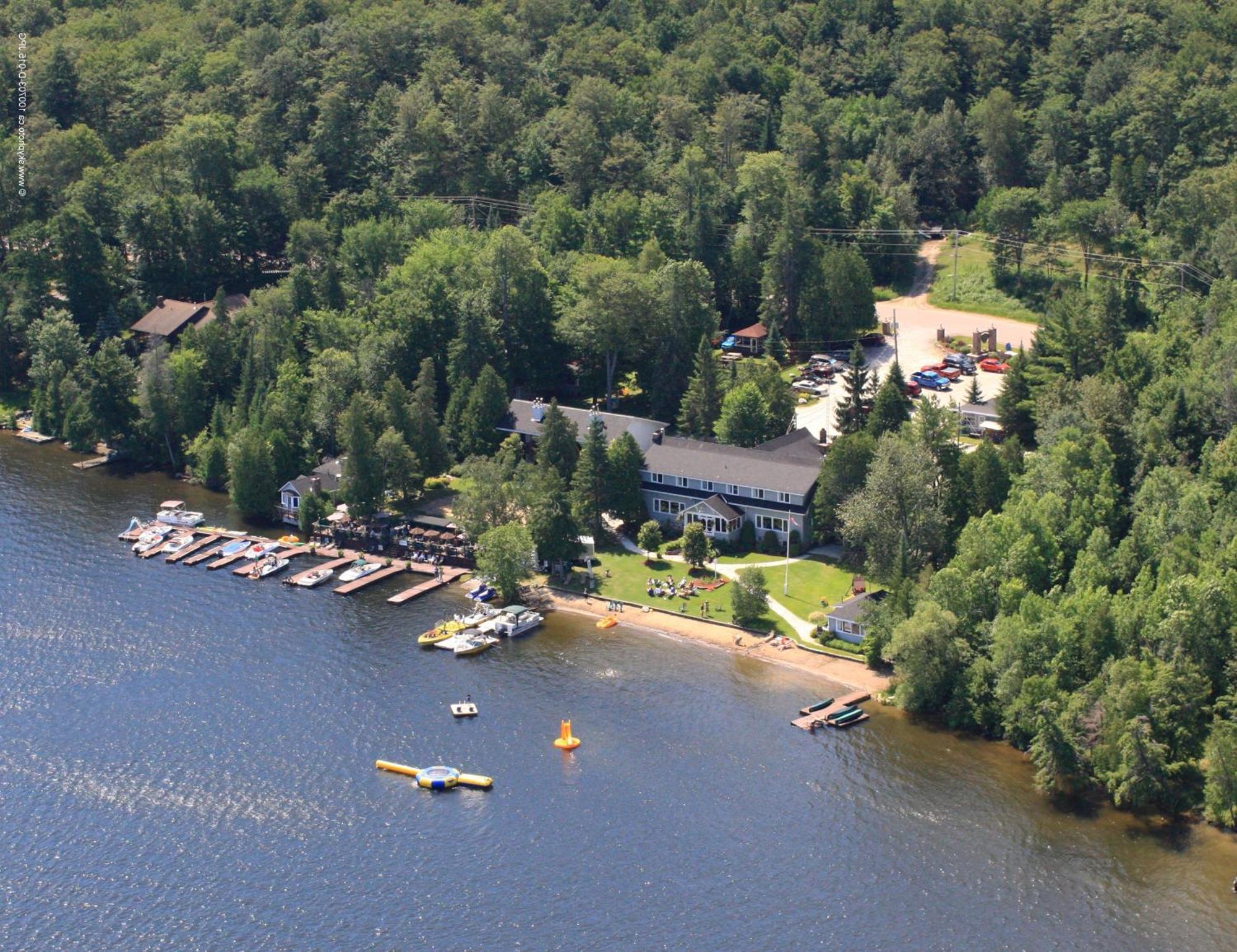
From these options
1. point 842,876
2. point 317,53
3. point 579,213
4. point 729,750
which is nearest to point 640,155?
point 579,213

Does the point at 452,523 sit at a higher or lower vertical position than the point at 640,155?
lower

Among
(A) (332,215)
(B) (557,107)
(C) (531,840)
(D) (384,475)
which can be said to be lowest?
(C) (531,840)

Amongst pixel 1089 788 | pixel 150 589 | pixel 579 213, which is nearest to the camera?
pixel 1089 788

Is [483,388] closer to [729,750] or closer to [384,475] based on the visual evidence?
[384,475]

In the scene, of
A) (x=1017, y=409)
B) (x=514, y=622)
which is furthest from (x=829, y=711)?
(x=1017, y=409)

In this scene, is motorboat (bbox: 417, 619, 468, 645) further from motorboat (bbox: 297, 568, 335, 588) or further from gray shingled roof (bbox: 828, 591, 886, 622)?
gray shingled roof (bbox: 828, 591, 886, 622)

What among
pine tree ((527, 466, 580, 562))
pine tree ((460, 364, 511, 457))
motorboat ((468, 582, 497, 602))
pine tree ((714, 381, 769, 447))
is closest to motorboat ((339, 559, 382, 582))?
motorboat ((468, 582, 497, 602))
